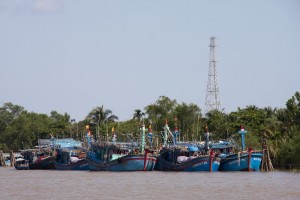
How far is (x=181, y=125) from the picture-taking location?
399 ft

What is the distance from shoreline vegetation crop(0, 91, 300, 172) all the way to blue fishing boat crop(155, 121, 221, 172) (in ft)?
15.3

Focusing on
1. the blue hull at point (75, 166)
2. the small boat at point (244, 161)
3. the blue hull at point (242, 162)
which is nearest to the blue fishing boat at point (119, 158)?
the blue hull at point (75, 166)

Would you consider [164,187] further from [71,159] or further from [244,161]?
[71,159]

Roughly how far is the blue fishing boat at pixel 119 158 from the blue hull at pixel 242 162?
7716 mm

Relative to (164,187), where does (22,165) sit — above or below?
above

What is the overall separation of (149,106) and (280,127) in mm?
41804

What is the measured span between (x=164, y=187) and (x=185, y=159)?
2255cm

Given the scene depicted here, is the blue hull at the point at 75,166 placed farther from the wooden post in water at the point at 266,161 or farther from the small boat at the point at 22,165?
the wooden post in water at the point at 266,161

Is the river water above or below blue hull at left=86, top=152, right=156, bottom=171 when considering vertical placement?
below

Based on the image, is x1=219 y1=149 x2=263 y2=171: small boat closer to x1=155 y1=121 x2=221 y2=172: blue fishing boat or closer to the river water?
x1=155 y1=121 x2=221 y2=172: blue fishing boat

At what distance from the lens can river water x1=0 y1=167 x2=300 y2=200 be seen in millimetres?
49469

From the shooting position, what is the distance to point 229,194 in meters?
50.0

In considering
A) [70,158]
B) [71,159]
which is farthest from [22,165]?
[71,159]

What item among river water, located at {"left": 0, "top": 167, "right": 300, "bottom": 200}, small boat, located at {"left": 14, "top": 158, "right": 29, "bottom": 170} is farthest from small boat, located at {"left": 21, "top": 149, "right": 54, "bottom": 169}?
river water, located at {"left": 0, "top": 167, "right": 300, "bottom": 200}
